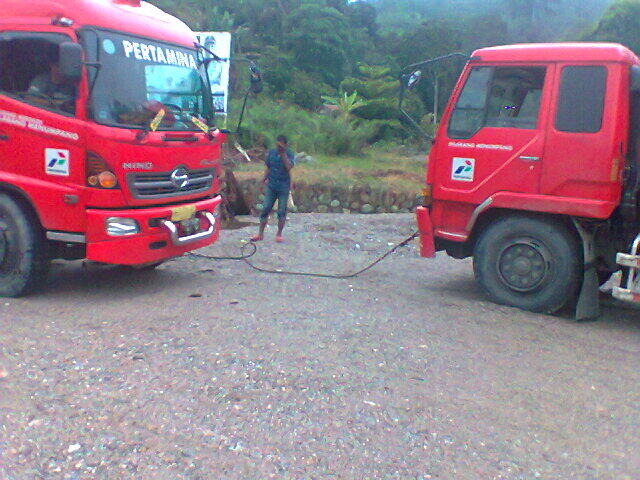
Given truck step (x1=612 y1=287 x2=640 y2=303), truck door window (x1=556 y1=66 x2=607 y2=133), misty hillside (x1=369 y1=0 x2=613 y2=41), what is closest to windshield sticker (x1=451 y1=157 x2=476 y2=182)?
truck door window (x1=556 y1=66 x2=607 y2=133)

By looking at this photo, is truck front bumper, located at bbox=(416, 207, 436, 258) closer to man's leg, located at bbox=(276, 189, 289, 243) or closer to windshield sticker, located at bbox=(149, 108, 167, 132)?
windshield sticker, located at bbox=(149, 108, 167, 132)

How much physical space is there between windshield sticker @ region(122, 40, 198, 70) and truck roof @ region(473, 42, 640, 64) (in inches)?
115

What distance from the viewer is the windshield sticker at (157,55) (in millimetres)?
6371

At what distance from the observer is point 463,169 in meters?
6.68

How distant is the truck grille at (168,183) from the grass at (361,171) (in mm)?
10386

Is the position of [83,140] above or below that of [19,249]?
above

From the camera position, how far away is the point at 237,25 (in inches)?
1730

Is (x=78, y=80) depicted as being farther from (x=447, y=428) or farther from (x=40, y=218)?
(x=447, y=428)

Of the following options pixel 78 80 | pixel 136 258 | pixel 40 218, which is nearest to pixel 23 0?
pixel 78 80

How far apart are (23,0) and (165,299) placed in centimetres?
304

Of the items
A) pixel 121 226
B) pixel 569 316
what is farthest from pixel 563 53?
pixel 121 226

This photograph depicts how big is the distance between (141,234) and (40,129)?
1.29m

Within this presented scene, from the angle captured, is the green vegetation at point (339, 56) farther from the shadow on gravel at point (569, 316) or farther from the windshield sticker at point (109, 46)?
the windshield sticker at point (109, 46)

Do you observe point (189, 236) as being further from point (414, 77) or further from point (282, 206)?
point (282, 206)
